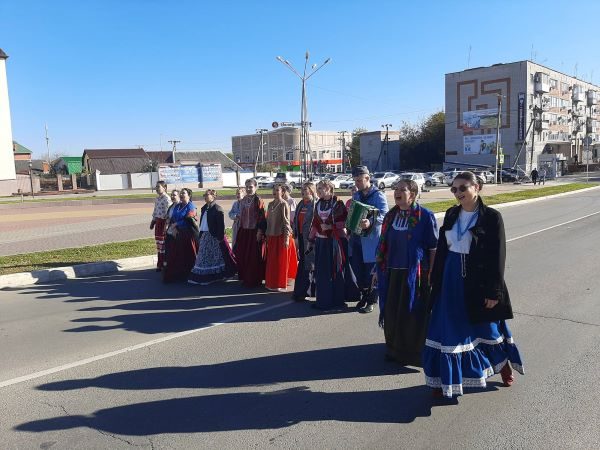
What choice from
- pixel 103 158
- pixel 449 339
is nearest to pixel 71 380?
pixel 449 339

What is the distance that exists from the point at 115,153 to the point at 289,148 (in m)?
43.0

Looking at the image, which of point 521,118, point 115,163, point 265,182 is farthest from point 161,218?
point 521,118

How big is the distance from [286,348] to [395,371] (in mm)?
1248

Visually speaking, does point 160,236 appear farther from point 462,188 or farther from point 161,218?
point 462,188

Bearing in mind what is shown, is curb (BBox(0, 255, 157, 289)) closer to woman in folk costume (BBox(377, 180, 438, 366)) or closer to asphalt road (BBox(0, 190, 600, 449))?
asphalt road (BBox(0, 190, 600, 449))

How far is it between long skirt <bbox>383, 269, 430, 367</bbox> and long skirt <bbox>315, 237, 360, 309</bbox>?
2000mm

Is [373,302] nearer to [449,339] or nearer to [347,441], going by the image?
[449,339]

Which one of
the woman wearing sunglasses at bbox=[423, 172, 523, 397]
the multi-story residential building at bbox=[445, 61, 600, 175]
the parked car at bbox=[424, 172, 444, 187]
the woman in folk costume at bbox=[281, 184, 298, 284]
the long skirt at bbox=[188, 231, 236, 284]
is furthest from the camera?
the multi-story residential building at bbox=[445, 61, 600, 175]

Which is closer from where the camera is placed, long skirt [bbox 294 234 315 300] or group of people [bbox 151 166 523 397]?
group of people [bbox 151 166 523 397]

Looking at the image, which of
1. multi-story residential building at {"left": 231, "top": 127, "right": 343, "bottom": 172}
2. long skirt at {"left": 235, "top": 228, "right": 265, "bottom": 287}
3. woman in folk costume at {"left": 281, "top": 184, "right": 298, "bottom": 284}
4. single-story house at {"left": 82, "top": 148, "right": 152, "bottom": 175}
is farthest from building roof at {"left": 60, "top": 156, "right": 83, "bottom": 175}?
woman in folk costume at {"left": 281, "top": 184, "right": 298, "bottom": 284}

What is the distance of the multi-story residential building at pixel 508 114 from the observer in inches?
2798

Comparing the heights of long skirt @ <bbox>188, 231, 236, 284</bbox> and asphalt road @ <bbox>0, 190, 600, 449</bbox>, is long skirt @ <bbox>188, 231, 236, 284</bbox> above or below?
above

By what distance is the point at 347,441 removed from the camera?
11.6 ft

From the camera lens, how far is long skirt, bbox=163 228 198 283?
9016 mm
